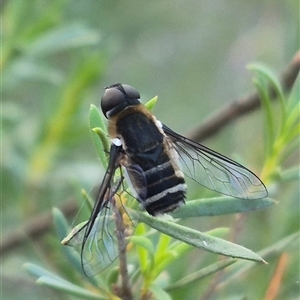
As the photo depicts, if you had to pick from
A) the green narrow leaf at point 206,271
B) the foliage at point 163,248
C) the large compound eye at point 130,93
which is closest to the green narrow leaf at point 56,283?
the foliage at point 163,248

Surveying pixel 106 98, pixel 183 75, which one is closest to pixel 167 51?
pixel 183 75

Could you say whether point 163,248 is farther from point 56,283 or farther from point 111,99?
point 111,99

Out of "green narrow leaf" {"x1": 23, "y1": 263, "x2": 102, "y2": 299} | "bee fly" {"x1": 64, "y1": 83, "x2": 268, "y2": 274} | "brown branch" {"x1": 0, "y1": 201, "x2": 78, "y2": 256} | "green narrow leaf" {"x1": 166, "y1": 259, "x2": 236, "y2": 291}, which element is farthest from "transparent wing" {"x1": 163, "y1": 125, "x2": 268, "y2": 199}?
"brown branch" {"x1": 0, "y1": 201, "x2": 78, "y2": 256}

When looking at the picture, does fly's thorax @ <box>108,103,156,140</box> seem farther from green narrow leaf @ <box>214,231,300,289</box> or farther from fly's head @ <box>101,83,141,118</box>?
green narrow leaf @ <box>214,231,300,289</box>

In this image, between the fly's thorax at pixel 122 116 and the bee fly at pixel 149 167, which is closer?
the bee fly at pixel 149 167

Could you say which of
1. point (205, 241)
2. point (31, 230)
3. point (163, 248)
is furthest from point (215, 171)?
point (31, 230)

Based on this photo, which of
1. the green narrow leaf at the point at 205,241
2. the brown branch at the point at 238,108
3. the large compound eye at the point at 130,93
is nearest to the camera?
the green narrow leaf at the point at 205,241

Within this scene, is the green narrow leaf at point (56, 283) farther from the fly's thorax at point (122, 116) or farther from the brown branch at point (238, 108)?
the brown branch at point (238, 108)
